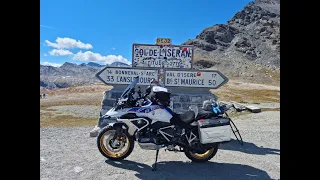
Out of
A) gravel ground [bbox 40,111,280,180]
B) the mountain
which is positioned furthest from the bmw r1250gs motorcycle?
the mountain

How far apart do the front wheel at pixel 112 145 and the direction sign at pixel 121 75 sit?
401 cm

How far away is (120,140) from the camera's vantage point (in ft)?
18.2

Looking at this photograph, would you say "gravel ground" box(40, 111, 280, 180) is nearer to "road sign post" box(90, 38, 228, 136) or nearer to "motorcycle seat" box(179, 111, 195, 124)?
"motorcycle seat" box(179, 111, 195, 124)

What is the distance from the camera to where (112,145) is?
562 cm

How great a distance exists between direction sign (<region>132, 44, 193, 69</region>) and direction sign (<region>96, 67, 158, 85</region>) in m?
0.43

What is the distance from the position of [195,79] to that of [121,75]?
2.62 meters

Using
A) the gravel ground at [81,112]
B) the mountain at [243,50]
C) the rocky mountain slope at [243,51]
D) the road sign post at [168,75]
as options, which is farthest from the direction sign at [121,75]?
the mountain at [243,50]

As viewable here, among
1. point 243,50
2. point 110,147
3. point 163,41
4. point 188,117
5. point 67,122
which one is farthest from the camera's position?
point 243,50

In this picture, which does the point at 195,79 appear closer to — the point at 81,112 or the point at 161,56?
the point at 161,56

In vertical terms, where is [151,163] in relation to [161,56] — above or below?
below

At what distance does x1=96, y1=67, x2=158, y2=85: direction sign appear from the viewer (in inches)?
371

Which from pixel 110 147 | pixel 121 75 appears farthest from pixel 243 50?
pixel 110 147
